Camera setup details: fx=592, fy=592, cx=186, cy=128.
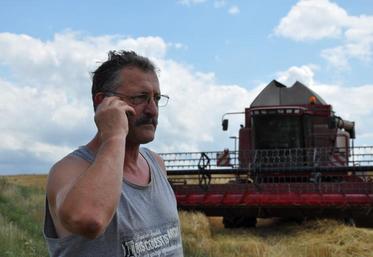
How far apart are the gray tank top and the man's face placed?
16 cm

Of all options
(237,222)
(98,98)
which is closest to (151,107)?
(98,98)

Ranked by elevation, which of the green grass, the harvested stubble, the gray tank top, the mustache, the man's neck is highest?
the mustache

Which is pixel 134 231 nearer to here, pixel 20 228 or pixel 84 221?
pixel 84 221

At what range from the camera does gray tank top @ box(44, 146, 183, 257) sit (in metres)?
1.76

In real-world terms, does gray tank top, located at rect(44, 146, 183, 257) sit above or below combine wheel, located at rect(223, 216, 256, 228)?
above

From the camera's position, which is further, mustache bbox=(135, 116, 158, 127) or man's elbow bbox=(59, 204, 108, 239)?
mustache bbox=(135, 116, 158, 127)

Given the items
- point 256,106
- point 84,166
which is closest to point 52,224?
point 84,166

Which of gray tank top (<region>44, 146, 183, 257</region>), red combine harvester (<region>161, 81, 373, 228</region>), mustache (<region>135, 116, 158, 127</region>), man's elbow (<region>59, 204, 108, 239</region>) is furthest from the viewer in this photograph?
red combine harvester (<region>161, 81, 373, 228</region>)

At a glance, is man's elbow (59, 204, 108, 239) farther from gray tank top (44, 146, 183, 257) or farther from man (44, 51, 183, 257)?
gray tank top (44, 146, 183, 257)

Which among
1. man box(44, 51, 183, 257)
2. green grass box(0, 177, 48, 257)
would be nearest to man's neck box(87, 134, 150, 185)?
man box(44, 51, 183, 257)

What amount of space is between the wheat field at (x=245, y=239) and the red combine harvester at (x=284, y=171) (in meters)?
0.36

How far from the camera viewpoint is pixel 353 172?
1173 cm

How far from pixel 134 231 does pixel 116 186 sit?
0.28 meters

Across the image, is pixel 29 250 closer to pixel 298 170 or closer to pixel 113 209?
pixel 113 209
